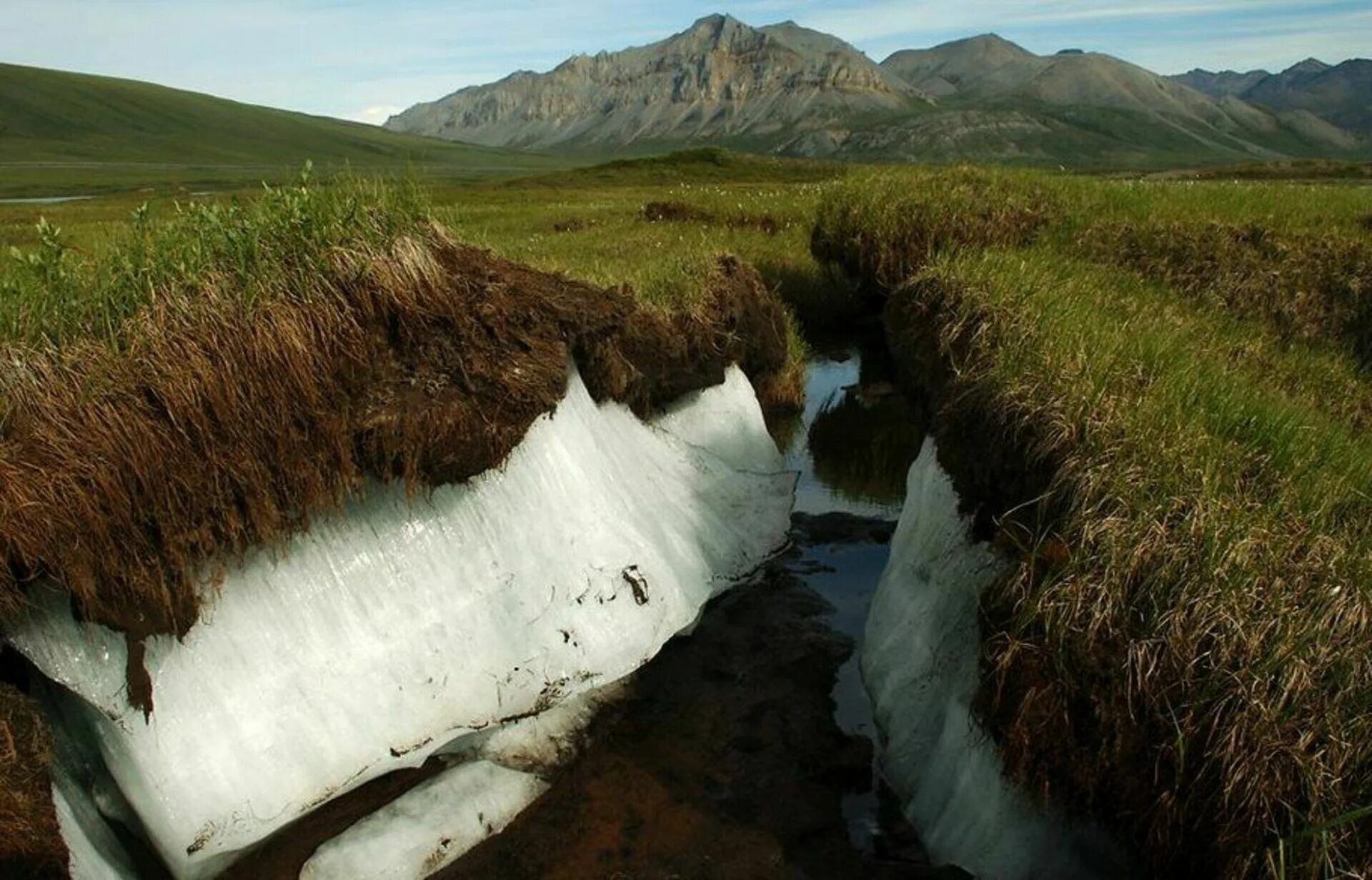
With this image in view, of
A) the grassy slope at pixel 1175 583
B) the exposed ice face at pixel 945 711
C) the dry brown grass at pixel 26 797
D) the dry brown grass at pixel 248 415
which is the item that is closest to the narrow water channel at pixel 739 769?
the exposed ice face at pixel 945 711

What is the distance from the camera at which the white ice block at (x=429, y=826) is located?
7438 millimetres

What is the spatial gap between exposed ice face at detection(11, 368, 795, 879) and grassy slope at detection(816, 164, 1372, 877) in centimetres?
409

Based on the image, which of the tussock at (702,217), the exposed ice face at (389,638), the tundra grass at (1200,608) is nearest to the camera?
the tundra grass at (1200,608)

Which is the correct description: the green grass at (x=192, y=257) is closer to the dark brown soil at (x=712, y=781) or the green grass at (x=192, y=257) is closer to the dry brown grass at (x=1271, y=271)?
the dark brown soil at (x=712, y=781)

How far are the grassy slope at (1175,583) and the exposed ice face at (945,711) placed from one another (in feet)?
1.59

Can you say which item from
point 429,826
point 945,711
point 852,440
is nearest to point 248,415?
point 429,826

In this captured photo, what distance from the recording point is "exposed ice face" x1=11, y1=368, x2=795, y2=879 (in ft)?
23.5

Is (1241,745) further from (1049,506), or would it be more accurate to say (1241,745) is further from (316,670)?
(316,670)

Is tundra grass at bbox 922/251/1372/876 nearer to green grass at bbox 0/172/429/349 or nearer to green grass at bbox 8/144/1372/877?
green grass at bbox 8/144/1372/877

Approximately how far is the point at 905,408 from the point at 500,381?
13491 millimetres

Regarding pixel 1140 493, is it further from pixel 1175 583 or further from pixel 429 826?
pixel 429 826

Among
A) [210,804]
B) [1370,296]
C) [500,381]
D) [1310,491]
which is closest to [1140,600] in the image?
[1310,491]

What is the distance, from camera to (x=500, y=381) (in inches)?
386

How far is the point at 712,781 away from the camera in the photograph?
8.80 meters
